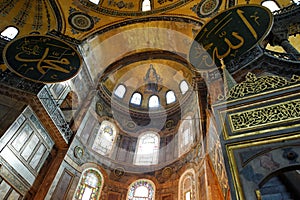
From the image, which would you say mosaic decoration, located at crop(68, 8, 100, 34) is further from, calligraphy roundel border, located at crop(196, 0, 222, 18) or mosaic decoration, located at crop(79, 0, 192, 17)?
calligraphy roundel border, located at crop(196, 0, 222, 18)

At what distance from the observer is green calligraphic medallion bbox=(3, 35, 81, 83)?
27.4 feet

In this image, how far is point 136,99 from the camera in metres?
15.8

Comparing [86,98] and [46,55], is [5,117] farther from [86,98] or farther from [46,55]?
[86,98]

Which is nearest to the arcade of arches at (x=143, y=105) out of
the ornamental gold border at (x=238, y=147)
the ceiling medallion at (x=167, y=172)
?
the ornamental gold border at (x=238, y=147)

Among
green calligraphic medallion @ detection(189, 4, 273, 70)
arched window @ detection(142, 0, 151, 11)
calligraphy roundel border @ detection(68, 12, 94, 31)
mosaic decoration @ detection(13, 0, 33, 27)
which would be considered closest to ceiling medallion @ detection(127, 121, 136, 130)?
calligraphy roundel border @ detection(68, 12, 94, 31)

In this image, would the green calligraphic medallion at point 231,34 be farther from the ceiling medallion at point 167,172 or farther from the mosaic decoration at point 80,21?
the mosaic decoration at point 80,21

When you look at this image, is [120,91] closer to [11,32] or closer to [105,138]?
[105,138]

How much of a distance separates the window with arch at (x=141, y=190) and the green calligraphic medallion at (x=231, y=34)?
20.4ft

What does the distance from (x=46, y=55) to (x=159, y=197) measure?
7.95m

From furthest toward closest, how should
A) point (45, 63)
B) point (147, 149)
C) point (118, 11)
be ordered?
point (118, 11)
point (147, 149)
point (45, 63)

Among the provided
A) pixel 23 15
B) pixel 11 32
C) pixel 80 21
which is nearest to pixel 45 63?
pixel 11 32

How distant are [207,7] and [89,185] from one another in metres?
10.9

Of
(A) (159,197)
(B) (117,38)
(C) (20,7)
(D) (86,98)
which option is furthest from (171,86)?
(C) (20,7)

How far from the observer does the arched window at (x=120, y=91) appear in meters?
15.2
